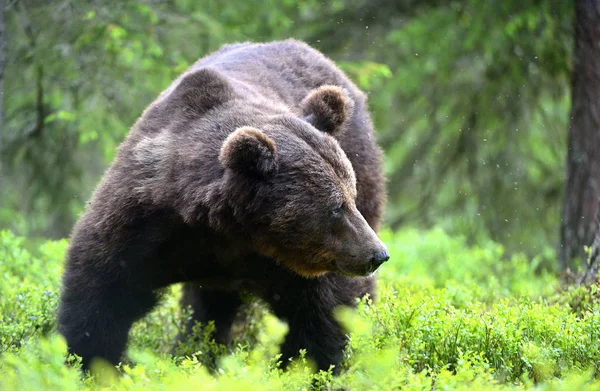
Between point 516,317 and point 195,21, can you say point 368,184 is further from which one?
point 195,21

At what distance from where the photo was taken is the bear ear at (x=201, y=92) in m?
5.69

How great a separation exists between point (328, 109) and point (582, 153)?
14.7 feet

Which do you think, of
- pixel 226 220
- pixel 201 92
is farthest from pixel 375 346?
pixel 201 92

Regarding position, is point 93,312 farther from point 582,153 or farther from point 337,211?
point 582,153

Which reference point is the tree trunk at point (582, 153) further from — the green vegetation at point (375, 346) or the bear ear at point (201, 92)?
the bear ear at point (201, 92)

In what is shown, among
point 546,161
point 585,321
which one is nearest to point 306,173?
point 585,321

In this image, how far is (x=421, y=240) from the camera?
468 inches

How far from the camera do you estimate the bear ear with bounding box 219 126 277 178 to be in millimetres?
4855

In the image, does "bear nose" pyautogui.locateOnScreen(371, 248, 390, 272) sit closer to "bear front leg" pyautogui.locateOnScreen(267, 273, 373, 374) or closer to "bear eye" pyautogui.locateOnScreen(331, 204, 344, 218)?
"bear eye" pyautogui.locateOnScreen(331, 204, 344, 218)

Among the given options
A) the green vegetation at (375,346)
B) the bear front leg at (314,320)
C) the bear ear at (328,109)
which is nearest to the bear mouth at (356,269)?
the green vegetation at (375,346)

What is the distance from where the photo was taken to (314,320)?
5.75 metres

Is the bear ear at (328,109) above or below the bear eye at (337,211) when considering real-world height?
above

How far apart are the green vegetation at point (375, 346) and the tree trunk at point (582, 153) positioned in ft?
6.22

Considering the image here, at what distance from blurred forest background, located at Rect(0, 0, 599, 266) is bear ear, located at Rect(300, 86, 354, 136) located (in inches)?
172
